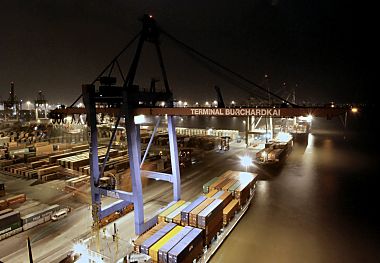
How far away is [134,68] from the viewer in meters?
17.2

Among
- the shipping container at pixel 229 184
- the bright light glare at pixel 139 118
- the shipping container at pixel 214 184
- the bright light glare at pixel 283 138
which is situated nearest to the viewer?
the bright light glare at pixel 139 118

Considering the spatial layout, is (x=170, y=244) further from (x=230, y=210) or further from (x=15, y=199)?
(x=15, y=199)

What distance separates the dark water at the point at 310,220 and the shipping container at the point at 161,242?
316 cm

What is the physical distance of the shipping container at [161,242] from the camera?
12094 mm

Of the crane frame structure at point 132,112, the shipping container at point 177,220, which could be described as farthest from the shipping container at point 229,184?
the shipping container at point 177,220

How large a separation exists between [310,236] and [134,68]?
58.5 feet

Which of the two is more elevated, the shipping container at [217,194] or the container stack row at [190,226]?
the shipping container at [217,194]

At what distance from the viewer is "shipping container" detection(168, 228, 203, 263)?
11.7m

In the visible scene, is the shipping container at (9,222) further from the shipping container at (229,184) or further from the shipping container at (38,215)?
the shipping container at (229,184)

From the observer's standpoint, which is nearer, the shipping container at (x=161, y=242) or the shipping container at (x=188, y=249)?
the shipping container at (x=188, y=249)

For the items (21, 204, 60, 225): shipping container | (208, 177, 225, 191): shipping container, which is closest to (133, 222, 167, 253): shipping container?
(208, 177, 225, 191): shipping container

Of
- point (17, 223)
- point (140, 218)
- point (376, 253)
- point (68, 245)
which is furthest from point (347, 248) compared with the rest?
point (17, 223)

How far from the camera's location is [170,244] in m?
12.6

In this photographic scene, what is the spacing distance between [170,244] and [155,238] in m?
1.17
